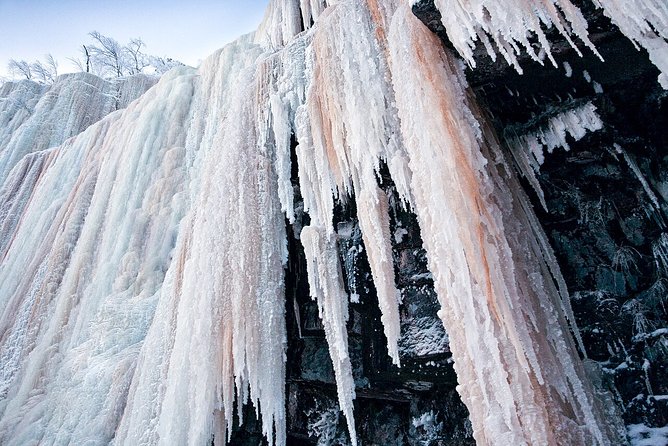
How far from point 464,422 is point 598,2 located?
2701 mm

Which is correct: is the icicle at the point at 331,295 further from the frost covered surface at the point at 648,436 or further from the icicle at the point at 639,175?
the icicle at the point at 639,175

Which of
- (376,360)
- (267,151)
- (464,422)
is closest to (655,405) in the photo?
(464,422)

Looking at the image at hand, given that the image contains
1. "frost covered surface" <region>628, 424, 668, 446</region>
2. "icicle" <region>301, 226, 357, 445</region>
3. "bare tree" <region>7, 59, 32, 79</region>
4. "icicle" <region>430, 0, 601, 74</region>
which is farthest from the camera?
"bare tree" <region>7, 59, 32, 79</region>

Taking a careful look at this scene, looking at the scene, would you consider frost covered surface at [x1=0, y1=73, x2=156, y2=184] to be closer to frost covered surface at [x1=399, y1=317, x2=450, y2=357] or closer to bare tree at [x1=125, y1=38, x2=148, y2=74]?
bare tree at [x1=125, y1=38, x2=148, y2=74]

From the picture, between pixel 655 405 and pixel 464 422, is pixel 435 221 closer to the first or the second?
pixel 464 422

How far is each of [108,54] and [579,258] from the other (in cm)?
2080

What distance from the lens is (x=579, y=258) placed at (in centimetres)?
296

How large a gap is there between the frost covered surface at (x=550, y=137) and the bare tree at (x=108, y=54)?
19.3m

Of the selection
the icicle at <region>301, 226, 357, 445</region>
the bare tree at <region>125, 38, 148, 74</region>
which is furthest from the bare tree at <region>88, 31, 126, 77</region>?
the icicle at <region>301, 226, 357, 445</region>

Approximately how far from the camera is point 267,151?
3795 mm

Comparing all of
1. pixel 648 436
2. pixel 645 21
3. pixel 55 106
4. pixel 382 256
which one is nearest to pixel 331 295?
pixel 382 256

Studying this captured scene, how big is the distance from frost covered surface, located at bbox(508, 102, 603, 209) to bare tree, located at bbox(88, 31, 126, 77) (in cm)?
1932

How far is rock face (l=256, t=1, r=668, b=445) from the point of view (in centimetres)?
257

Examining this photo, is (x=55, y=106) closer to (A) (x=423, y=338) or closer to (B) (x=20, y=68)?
(B) (x=20, y=68)
